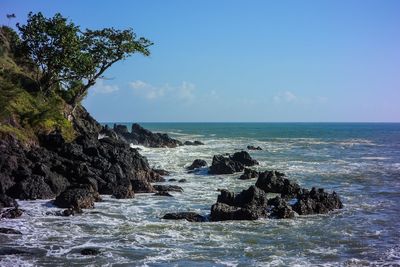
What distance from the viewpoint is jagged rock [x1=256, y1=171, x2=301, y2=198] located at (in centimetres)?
3078

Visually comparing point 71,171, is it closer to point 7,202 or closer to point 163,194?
point 163,194

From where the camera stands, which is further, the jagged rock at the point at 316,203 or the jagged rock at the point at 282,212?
the jagged rock at the point at 316,203

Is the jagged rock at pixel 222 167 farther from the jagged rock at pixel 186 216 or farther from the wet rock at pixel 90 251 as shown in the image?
the wet rock at pixel 90 251

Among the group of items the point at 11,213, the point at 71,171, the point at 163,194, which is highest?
the point at 71,171

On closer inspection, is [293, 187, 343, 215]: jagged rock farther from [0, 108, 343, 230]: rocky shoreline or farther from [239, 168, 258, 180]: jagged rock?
[239, 168, 258, 180]: jagged rock

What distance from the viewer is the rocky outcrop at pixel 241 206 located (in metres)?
23.7

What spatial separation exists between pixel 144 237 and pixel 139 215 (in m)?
4.41

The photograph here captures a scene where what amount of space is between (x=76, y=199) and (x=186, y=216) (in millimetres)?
5914

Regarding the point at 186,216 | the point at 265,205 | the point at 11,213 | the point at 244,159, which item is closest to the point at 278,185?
the point at 265,205

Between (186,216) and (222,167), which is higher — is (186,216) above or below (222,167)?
below

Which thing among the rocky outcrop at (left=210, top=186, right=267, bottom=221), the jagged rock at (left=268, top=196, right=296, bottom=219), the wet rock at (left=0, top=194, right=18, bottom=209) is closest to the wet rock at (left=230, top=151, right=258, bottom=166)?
the rocky outcrop at (left=210, top=186, right=267, bottom=221)

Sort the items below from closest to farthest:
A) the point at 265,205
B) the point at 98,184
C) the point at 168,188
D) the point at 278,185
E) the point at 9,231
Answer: the point at 9,231 < the point at 265,205 < the point at 98,184 < the point at 278,185 < the point at 168,188

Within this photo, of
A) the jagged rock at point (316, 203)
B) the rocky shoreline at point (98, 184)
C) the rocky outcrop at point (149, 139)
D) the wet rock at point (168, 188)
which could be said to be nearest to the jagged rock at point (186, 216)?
the rocky shoreline at point (98, 184)

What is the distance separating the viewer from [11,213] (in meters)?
22.3
